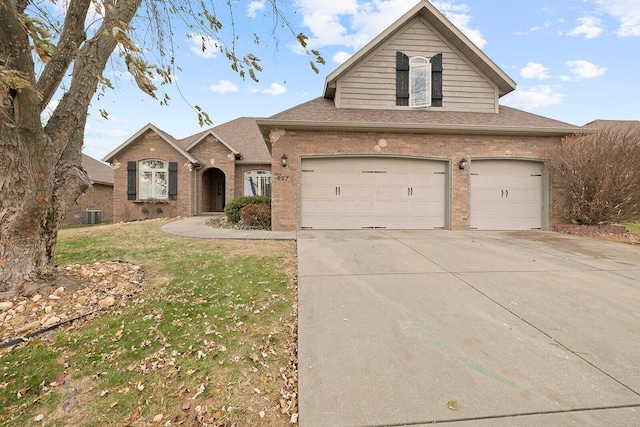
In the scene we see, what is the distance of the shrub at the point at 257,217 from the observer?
919 centimetres

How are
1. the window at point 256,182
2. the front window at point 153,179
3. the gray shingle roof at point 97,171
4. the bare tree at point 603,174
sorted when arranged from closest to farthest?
1. the bare tree at point 603,174
2. the front window at point 153,179
3. the window at point 256,182
4. the gray shingle roof at point 97,171

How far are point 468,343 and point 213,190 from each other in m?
17.3

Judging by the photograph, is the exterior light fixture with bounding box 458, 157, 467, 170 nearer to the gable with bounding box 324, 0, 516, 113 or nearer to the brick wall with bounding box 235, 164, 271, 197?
the gable with bounding box 324, 0, 516, 113

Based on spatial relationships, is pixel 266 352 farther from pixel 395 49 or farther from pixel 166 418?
pixel 395 49

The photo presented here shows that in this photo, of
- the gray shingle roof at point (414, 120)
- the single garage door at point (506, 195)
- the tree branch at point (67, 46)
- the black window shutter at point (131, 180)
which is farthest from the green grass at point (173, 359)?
the black window shutter at point (131, 180)

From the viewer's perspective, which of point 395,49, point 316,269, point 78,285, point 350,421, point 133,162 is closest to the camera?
point 350,421

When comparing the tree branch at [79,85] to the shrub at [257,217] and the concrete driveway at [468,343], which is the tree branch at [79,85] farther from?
the shrub at [257,217]

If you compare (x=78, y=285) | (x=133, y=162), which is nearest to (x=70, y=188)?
(x=78, y=285)

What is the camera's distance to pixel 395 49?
9.66 meters

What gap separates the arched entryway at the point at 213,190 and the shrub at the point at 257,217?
7.97 meters

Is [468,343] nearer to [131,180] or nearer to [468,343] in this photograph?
[468,343]

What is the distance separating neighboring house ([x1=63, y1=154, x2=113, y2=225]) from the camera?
54.3ft

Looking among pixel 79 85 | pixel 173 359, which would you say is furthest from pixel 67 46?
pixel 173 359

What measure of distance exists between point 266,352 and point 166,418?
828mm
